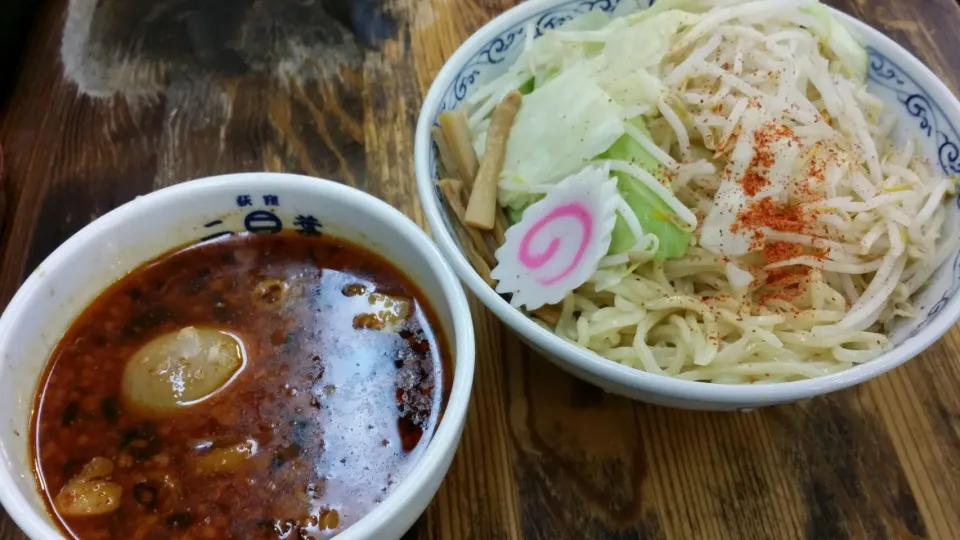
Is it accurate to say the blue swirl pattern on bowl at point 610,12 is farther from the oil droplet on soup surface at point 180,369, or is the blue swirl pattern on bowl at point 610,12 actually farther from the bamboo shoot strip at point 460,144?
the oil droplet on soup surface at point 180,369

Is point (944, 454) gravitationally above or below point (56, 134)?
above

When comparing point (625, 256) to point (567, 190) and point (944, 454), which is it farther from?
point (944, 454)

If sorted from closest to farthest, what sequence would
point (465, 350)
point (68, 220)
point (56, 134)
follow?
point (465, 350), point (68, 220), point (56, 134)

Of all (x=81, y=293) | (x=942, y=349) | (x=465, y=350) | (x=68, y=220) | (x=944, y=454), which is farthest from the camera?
(x=68, y=220)

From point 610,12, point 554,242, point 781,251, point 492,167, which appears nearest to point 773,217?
point 781,251

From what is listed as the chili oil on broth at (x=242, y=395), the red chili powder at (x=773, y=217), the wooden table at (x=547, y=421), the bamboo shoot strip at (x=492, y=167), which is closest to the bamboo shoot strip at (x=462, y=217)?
the bamboo shoot strip at (x=492, y=167)

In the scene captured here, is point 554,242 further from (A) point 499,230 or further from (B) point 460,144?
(B) point 460,144

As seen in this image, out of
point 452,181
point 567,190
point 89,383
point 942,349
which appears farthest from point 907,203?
point 89,383
